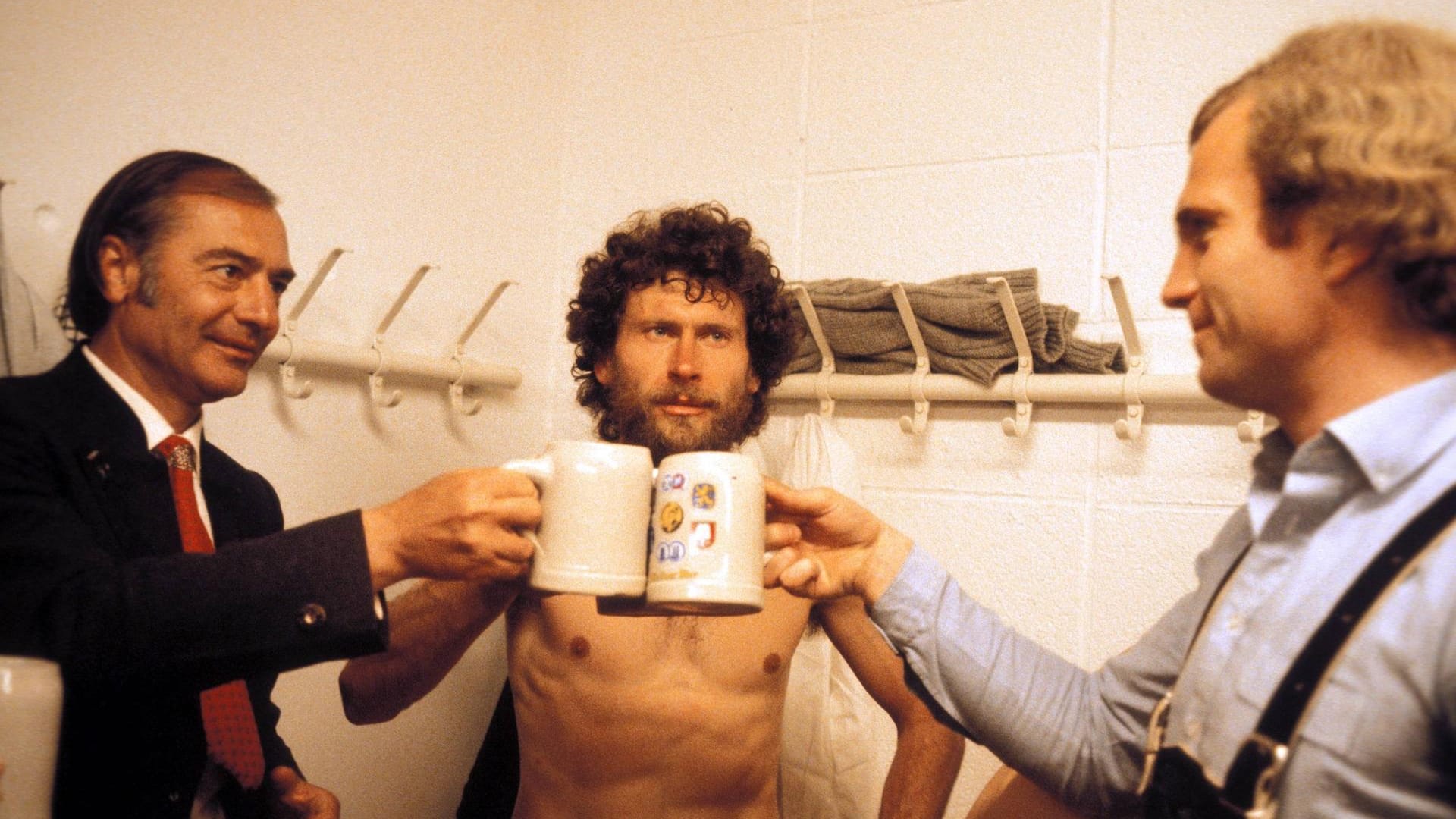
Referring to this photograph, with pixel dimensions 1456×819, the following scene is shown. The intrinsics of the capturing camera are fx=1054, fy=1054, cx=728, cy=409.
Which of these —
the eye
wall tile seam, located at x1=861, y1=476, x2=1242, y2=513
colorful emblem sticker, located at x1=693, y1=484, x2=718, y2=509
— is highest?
the eye

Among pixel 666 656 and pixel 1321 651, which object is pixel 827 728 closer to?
pixel 666 656

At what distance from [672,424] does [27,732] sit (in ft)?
3.31

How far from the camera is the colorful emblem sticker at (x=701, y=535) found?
89 centimetres

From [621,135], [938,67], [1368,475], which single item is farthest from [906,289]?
[1368,475]

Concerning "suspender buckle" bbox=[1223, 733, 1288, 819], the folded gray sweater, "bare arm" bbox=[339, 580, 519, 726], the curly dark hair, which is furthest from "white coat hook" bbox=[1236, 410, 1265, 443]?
"bare arm" bbox=[339, 580, 519, 726]

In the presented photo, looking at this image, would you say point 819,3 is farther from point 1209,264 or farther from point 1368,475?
point 1368,475

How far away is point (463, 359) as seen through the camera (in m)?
1.88

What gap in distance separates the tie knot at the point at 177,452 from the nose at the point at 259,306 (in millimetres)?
134

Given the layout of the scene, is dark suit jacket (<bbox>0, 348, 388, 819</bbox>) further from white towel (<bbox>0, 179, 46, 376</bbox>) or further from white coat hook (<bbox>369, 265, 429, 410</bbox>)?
white coat hook (<bbox>369, 265, 429, 410</bbox>)

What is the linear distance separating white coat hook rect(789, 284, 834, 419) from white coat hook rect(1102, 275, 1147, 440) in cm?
47

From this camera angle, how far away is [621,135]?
222 cm

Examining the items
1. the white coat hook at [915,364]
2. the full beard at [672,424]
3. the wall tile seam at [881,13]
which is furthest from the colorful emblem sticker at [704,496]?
the wall tile seam at [881,13]

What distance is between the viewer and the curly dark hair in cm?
171

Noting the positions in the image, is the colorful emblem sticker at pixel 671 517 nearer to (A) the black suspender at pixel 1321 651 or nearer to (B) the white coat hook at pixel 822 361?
(A) the black suspender at pixel 1321 651
